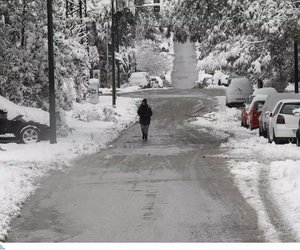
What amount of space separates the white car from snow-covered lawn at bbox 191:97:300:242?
2.15 feet

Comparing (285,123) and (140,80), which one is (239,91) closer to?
(285,123)

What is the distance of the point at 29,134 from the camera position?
18.6 meters

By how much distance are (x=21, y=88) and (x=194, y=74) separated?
64.5 m

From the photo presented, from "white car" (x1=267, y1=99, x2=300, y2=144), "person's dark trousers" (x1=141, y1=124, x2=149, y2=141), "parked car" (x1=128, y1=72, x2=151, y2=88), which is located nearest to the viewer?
"white car" (x1=267, y1=99, x2=300, y2=144)

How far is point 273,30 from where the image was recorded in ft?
58.1

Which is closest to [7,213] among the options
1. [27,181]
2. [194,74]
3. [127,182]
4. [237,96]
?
[27,181]

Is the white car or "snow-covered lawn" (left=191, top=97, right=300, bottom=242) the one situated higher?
the white car

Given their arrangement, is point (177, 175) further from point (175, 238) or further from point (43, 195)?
point (175, 238)

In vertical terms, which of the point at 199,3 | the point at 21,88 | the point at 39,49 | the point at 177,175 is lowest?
the point at 177,175

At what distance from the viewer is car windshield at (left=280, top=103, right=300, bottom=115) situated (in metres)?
18.3

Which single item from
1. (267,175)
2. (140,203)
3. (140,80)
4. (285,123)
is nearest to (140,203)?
(140,203)

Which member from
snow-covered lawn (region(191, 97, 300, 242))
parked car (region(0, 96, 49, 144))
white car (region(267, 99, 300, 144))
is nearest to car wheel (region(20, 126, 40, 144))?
parked car (region(0, 96, 49, 144))

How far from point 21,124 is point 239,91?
72.5 ft

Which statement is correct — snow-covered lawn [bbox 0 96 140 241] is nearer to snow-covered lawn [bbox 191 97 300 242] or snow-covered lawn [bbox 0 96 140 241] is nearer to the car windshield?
snow-covered lawn [bbox 191 97 300 242]
